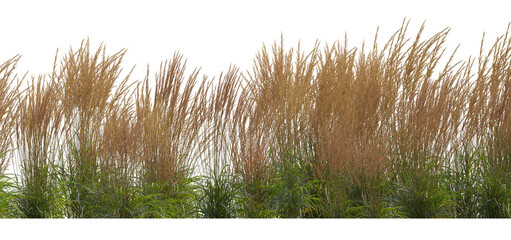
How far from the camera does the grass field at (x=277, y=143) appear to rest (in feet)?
13.7

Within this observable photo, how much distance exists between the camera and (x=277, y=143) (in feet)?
14.7

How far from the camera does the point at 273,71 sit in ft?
15.0

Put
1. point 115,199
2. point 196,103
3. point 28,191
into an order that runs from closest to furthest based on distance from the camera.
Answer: point 115,199
point 28,191
point 196,103

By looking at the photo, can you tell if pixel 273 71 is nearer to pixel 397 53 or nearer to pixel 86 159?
pixel 397 53

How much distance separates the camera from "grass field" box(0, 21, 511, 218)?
4.17 m

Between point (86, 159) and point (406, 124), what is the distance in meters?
2.54

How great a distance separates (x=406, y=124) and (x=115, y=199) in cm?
231
